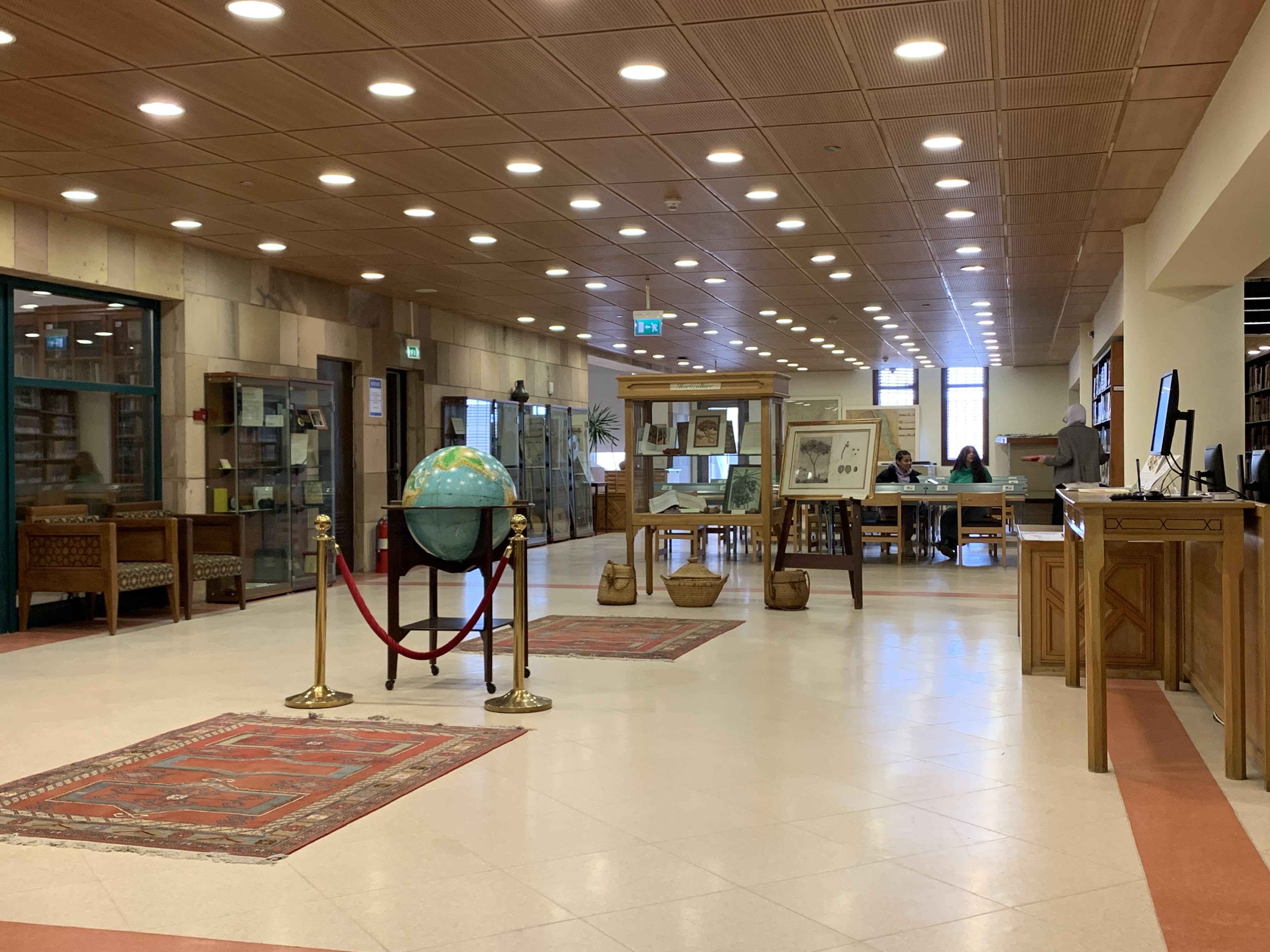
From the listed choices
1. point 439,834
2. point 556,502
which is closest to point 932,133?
point 439,834

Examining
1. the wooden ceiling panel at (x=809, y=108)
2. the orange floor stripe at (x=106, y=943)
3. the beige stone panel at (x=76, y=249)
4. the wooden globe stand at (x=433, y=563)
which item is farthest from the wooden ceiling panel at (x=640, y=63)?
the beige stone panel at (x=76, y=249)

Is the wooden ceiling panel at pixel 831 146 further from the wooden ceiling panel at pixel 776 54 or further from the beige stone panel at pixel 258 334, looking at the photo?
the beige stone panel at pixel 258 334

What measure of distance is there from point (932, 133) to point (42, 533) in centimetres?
674

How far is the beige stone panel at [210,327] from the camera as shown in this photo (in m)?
10.3

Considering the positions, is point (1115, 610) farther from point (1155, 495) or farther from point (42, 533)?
point (42, 533)

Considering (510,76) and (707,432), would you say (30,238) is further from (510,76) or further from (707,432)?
(707,432)

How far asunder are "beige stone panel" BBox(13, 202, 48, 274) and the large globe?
423 cm

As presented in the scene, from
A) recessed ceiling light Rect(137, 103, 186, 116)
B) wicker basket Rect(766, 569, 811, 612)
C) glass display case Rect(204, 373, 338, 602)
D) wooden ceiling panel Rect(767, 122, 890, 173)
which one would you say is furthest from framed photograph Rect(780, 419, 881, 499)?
recessed ceiling light Rect(137, 103, 186, 116)

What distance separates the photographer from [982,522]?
1453 cm

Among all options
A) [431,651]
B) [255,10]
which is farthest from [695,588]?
[255,10]

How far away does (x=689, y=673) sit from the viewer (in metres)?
6.76

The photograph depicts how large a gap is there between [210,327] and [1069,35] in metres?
7.81

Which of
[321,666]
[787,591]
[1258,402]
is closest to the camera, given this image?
[321,666]

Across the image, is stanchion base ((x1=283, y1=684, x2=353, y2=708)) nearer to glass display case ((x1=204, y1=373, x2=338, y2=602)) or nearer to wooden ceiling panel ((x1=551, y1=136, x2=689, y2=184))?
wooden ceiling panel ((x1=551, y1=136, x2=689, y2=184))
